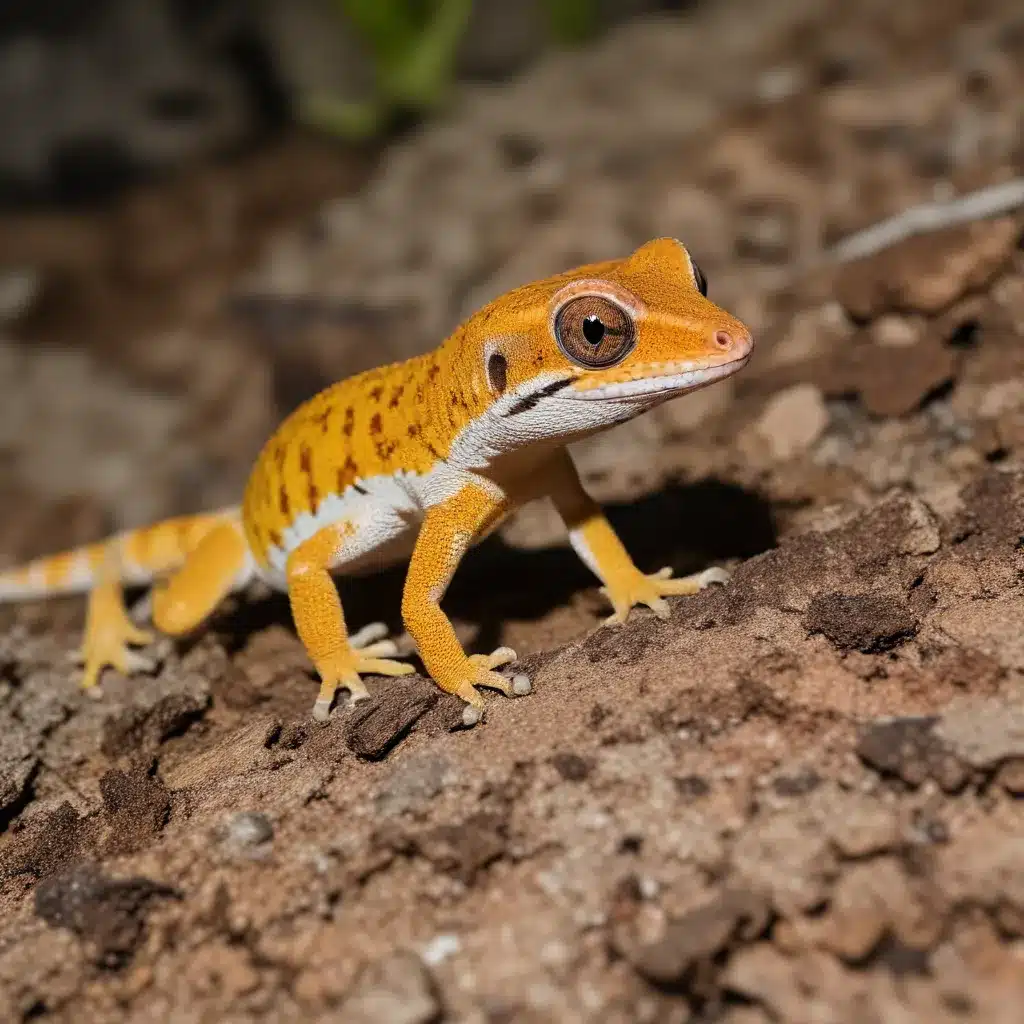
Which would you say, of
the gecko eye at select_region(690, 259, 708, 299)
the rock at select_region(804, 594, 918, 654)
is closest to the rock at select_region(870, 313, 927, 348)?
the gecko eye at select_region(690, 259, 708, 299)

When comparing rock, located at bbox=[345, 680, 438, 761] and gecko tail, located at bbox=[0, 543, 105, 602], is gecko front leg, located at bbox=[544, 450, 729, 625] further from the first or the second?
gecko tail, located at bbox=[0, 543, 105, 602]

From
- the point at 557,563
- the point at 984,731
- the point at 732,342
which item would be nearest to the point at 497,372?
the point at 732,342

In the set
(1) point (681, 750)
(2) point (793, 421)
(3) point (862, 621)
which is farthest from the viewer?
(2) point (793, 421)

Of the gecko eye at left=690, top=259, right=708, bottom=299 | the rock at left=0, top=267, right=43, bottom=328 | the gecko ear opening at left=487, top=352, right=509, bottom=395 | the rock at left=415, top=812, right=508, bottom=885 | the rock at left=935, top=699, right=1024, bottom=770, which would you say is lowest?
the rock at left=935, top=699, right=1024, bottom=770

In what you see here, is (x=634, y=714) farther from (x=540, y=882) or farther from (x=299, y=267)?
(x=299, y=267)

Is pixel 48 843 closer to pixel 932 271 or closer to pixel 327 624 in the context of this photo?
pixel 327 624

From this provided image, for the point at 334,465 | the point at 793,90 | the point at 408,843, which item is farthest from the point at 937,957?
the point at 793,90
